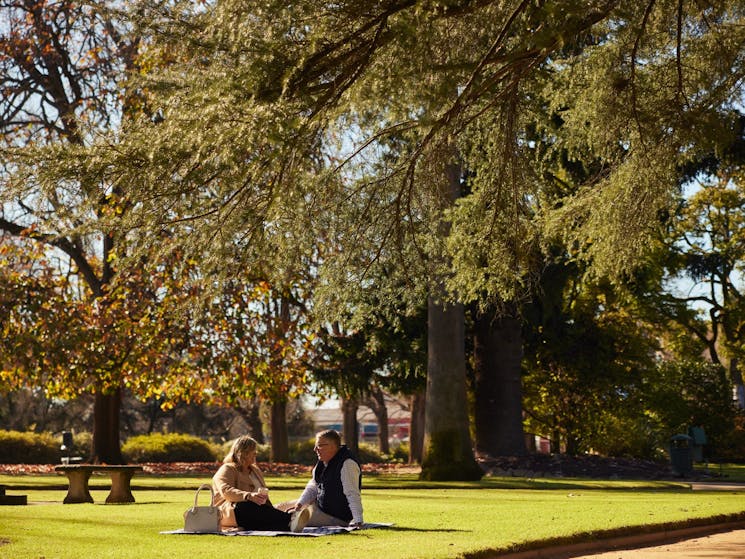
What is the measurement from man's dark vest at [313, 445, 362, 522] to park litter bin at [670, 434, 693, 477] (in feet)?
57.3

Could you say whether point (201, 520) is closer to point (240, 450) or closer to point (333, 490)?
point (240, 450)

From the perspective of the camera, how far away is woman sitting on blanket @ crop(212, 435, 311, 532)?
1088cm

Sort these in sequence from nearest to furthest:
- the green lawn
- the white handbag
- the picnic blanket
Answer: the green lawn
the picnic blanket
the white handbag

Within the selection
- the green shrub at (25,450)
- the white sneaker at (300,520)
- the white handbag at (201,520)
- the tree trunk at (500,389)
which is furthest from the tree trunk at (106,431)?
the white sneaker at (300,520)

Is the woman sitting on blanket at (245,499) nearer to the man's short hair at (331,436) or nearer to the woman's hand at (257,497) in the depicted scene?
the woman's hand at (257,497)

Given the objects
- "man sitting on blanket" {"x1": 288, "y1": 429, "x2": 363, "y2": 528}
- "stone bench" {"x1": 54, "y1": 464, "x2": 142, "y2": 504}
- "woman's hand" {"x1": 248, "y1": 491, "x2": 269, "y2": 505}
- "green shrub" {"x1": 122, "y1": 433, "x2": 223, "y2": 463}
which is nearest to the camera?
"woman's hand" {"x1": 248, "y1": 491, "x2": 269, "y2": 505}

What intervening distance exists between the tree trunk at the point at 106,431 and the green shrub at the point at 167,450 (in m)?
8.52

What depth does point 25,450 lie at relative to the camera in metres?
37.7

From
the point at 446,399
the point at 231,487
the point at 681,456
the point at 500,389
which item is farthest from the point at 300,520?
the point at 500,389

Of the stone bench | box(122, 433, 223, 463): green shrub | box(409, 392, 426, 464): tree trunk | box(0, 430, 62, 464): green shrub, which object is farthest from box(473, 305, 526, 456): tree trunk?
box(0, 430, 62, 464): green shrub

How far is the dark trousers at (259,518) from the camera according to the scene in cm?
1100

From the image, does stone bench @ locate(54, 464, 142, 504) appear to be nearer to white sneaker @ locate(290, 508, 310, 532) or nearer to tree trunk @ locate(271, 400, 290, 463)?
white sneaker @ locate(290, 508, 310, 532)

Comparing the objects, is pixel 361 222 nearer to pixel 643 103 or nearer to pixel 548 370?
pixel 643 103

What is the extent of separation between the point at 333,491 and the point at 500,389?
18287 mm
